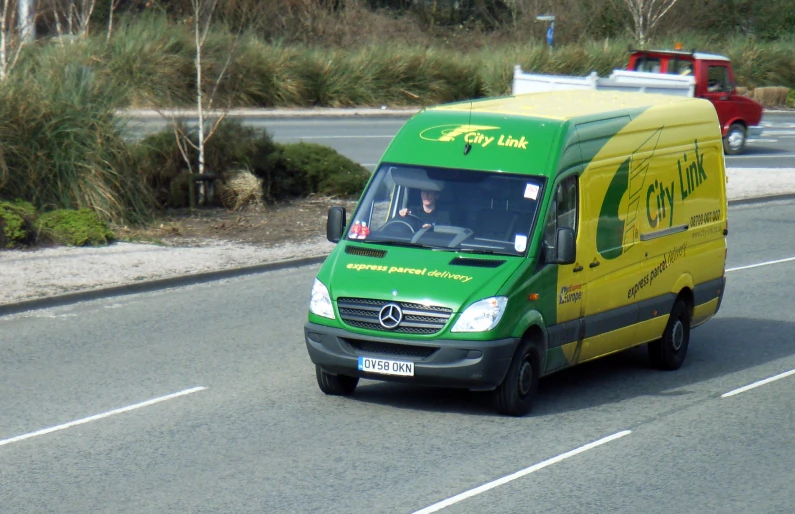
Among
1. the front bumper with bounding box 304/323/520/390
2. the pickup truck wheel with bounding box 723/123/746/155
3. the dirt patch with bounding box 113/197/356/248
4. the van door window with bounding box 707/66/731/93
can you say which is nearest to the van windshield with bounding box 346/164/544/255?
the front bumper with bounding box 304/323/520/390

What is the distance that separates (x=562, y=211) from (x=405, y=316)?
5.74ft

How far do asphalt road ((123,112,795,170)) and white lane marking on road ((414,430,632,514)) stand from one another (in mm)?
16845

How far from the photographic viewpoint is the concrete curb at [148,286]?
12.8 m

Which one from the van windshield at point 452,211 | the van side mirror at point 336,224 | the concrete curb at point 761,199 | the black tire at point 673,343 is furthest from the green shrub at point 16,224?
the concrete curb at point 761,199

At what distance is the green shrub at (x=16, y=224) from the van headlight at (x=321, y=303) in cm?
797

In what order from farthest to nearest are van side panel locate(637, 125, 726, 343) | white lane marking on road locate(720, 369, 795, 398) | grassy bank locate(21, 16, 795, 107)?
grassy bank locate(21, 16, 795, 107), van side panel locate(637, 125, 726, 343), white lane marking on road locate(720, 369, 795, 398)

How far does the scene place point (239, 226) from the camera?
18.0 m

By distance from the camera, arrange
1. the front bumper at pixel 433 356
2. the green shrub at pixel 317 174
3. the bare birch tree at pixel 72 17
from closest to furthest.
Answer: the front bumper at pixel 433 356 → the green shrub at pixel 317 174 → the bare birch tree at pixel 72 17

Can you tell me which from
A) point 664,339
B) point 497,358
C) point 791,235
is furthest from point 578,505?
point 791,235

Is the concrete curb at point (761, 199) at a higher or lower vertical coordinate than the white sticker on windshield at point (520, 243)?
lower

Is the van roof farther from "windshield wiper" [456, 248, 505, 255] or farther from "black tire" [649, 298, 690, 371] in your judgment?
"black tire" [649, 298, 690, 371]

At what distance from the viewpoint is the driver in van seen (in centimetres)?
916

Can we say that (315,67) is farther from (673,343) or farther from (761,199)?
(673,343)

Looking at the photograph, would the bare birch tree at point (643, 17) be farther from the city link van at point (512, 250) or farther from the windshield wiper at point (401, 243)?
the windshield wiper at point (401, 243)
